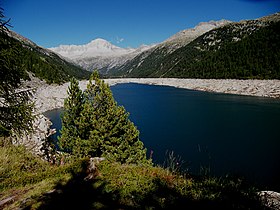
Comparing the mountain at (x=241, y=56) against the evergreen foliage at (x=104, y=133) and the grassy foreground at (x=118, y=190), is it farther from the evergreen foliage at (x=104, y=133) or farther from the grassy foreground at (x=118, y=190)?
the grassy foreground at (x=118, y=190)

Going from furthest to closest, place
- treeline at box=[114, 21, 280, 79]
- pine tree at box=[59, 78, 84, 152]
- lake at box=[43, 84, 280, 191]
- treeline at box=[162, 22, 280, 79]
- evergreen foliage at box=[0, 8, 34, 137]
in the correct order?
treeline at box=[114, 21, 280, 79]
treeline at box=[162, 22, 280, 79]
lake at box=[43, 84, 280, 191]
pine tree at box=[59, 78, 84, 152]
evergreen foliage at box=[0, 8, 34, 137]

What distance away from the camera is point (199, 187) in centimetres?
718

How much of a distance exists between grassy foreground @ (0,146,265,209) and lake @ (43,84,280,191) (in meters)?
9.75

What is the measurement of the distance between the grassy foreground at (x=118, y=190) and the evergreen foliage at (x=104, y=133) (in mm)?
10616

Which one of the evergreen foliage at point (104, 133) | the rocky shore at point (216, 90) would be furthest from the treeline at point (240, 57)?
the evergreen foliage at point (104, 133)

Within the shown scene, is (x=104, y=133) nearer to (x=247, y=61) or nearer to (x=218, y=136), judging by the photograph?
(x=218, y=136)

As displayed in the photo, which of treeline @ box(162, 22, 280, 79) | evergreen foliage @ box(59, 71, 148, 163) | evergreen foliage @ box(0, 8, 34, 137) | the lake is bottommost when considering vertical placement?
the lake

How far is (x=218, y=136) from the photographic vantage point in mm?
36438

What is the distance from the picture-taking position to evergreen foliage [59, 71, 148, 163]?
66.2 ft

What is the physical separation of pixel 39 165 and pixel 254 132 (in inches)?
1373

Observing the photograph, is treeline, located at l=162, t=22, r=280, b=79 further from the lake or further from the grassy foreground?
the grassy foreground

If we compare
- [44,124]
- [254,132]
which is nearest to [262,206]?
[44,124]

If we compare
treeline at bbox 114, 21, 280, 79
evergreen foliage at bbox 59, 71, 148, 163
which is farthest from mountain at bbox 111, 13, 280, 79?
evergreen foliage at bbox 59, 71, 148, 163

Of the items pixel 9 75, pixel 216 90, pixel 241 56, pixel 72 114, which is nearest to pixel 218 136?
pixel 72 114
